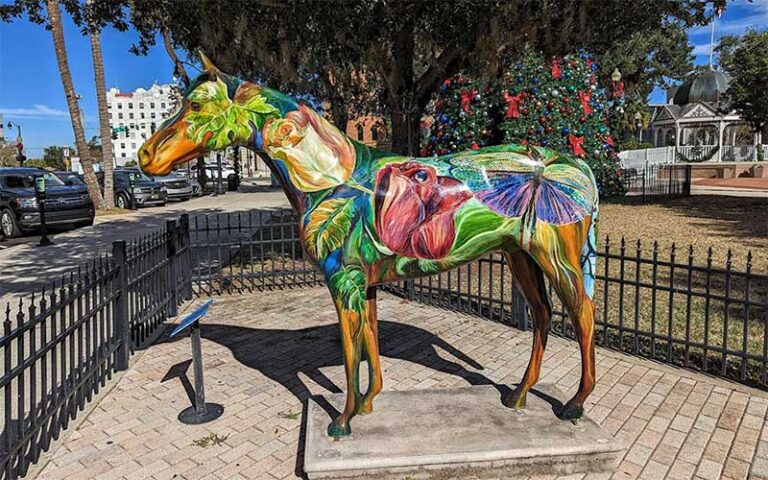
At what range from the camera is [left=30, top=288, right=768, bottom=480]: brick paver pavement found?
3.37 metres

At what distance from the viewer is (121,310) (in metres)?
5.05

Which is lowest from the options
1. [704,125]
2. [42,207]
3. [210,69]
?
[42,207]

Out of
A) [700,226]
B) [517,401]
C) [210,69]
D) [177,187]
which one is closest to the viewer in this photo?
[210,69]

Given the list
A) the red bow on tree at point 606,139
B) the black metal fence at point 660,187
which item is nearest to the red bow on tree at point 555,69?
the red bow on tree at point 606,139

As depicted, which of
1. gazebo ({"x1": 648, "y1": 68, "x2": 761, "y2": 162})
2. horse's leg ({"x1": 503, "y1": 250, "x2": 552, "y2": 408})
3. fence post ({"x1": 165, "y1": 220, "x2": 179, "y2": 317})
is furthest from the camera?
gazebo ({"x1": 648, "y1": 68, "x2": 761, "y2": 162})

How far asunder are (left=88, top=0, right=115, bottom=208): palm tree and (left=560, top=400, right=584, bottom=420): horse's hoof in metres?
20.5

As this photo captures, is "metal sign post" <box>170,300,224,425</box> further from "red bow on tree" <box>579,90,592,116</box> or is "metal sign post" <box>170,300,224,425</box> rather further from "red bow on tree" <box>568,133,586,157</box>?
"red bow on tree" <box>579,90,592,116</box>

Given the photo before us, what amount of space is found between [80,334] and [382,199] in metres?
2.69

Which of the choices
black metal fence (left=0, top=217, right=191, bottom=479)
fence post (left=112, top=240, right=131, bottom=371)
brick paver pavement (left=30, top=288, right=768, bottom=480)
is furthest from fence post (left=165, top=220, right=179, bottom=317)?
fence post (left=112, top=240, right=131, bottom=371)

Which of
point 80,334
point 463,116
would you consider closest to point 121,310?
point 80,334

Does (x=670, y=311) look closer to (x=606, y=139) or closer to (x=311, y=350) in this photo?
(x=311, y=350)

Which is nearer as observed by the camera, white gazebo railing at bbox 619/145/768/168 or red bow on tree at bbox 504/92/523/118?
red bow on tree at bbox 504/92/523/118

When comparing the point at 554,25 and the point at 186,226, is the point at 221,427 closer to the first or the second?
the point at 186,226

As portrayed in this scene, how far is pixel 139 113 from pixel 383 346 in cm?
15329
